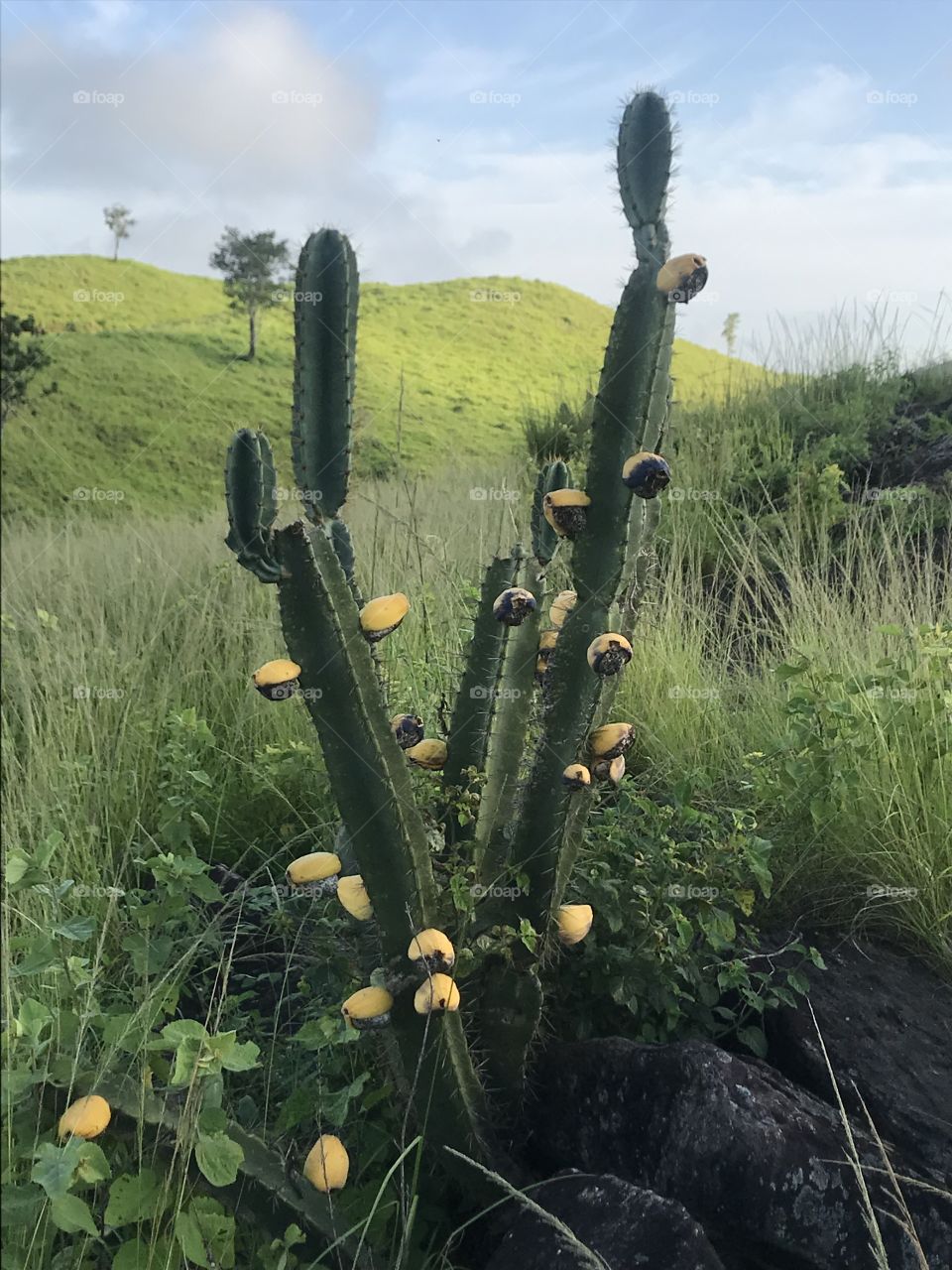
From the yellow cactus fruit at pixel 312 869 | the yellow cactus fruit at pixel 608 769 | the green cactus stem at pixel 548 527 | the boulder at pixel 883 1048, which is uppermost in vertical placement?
the green cactus stem at pixel 548 527

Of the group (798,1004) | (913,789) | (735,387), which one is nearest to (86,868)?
(798,1004)

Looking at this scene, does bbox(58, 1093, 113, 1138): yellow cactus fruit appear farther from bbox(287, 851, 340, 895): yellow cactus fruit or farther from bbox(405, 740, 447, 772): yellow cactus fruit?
bbox(405, 740, 447, 772): yellow cactus fruit

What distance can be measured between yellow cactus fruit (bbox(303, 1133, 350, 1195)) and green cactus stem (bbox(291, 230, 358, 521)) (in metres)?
1.10

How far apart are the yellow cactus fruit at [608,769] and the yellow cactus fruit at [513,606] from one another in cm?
33

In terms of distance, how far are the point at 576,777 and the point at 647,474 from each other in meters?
0.56

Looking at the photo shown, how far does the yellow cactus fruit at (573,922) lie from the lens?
6.14 ft

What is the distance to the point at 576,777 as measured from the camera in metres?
1.73

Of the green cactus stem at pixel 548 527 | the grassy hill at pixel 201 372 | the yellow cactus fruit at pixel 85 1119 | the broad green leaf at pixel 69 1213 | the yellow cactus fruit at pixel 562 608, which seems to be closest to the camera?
the broad green leaf at pixel 69 1213

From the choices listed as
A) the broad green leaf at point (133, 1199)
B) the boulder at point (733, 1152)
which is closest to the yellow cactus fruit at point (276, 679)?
the broad green leaf at point (133, 1199)

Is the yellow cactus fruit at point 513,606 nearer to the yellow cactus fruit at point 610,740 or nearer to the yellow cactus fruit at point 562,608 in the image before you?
the yellow cactus fruit at point 562,608

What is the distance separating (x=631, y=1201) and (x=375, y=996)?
1.76 feet

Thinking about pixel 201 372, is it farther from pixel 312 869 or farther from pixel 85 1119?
pixel 85 1119

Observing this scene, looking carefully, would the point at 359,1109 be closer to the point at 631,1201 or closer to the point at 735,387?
the point at 631,1201

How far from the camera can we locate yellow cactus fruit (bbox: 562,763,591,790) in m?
1.73
